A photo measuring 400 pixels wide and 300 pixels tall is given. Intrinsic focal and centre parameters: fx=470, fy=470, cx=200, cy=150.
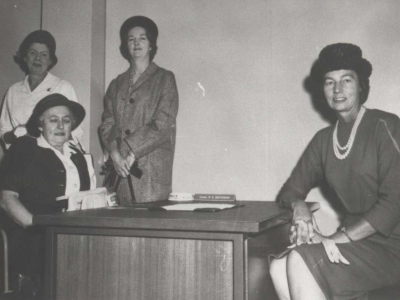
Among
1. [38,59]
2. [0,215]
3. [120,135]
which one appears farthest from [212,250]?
[38,59]

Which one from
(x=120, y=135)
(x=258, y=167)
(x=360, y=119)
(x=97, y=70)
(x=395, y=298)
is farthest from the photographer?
(x=97, y=70)

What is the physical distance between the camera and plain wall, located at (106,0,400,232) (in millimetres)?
3173

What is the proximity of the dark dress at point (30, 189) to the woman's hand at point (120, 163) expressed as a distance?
35 centimetres

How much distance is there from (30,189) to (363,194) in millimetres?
1630

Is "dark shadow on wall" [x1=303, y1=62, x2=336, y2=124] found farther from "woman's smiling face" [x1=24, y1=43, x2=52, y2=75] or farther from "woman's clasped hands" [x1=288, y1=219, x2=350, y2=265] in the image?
"woman's smiling face" [x1=24, y1=43, x2=52, y2=75]

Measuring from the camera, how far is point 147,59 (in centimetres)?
326

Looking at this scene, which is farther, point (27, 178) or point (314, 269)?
point (27, 178)

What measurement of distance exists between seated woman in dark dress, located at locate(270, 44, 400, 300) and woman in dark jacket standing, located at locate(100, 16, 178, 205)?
0.99 m

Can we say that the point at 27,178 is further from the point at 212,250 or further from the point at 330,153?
the point at 330,153

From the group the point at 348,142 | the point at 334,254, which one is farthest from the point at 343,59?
the point at 334,254

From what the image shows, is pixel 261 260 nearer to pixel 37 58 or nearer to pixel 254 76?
pixel 254 76

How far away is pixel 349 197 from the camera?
7.07 ft

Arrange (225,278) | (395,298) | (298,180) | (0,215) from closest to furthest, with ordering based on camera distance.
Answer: (225,278), (395,298), (298,180), (0,215)

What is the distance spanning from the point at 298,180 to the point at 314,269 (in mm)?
717
